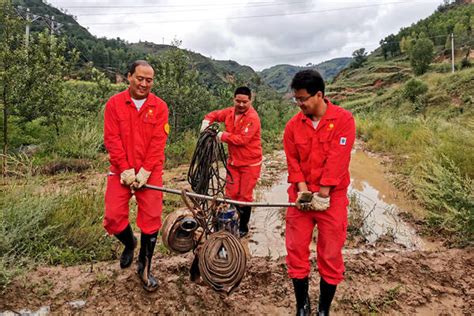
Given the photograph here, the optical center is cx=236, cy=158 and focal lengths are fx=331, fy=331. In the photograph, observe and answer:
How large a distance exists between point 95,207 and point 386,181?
20.3ft

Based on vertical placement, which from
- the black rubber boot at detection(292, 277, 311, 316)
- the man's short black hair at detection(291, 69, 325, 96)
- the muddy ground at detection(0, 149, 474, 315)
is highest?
the man's short black hair at detection(291, 69, 325, 96)

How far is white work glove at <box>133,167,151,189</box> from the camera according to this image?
2645mm

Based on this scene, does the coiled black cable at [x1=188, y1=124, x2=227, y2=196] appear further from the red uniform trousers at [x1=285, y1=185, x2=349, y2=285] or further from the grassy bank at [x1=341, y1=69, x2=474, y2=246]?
the grassy bank at [x1=341, y1=69, x2=474, y2=246]

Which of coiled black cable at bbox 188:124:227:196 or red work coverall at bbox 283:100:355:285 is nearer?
red work coverall at bbox 283:100:355:285

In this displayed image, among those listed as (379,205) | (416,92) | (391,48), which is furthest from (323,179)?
(391,48)

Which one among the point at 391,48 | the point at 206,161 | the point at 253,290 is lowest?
the point at 253,290

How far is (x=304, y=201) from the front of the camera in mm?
2332

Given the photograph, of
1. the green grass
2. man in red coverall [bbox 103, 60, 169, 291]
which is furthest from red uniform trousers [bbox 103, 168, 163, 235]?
the green grass

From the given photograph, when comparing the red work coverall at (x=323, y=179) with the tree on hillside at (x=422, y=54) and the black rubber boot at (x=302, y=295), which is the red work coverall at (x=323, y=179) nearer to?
the black rubber boot at (x=302, y=295)

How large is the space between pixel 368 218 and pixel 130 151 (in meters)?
3.98

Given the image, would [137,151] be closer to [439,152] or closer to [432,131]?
[439,152]

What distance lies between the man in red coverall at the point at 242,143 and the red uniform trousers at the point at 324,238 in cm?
157

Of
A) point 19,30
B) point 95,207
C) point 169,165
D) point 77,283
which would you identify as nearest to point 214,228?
point 77,283

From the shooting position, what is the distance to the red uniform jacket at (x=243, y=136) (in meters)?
3.89
